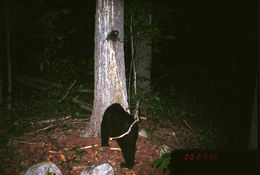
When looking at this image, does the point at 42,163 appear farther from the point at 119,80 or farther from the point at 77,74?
the point at 77,74

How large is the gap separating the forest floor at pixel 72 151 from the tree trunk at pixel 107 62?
1.63 ft

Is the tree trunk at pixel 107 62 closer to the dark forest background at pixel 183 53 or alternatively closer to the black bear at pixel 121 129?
the black bear at pixel 121 129

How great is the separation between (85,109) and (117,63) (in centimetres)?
248

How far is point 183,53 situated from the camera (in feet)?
Answer: 48.7

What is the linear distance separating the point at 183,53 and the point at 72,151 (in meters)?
12.9

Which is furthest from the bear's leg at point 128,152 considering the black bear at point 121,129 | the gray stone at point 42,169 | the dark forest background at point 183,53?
the dark forest background at point 183,53

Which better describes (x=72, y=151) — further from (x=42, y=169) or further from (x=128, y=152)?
(x=128, y=152)

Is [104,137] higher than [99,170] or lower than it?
higher

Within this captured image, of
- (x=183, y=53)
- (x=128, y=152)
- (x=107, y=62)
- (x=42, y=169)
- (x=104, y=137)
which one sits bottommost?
(x=42, y=169)

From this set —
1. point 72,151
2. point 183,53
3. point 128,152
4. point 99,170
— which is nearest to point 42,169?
point 72,151

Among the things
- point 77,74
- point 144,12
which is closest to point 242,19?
point 144,12

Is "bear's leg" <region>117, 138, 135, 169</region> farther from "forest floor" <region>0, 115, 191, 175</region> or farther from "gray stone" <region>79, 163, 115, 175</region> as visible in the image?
"gray stone" <region>79, 163, 115, 175</region>

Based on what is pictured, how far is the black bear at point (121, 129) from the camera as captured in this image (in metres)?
3.64

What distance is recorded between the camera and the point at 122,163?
364 cm
